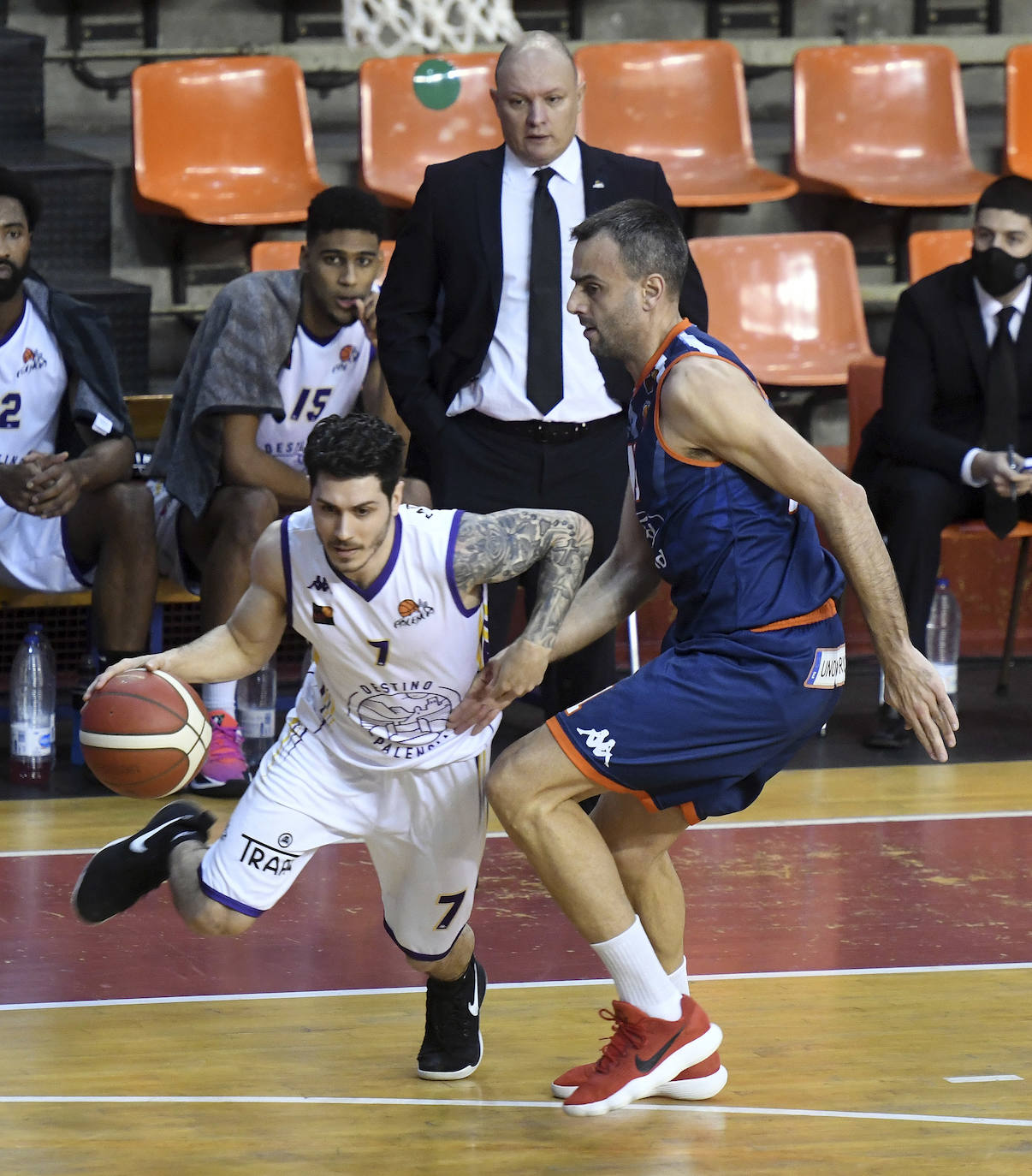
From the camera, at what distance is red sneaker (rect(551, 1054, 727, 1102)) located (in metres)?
3.40

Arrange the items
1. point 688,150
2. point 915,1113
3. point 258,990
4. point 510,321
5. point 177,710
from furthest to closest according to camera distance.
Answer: point 688,150 → point 510,321 → point 258,990 → point 177,710 → point 915,1113

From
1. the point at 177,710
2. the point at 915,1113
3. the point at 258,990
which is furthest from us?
the point at 258,990

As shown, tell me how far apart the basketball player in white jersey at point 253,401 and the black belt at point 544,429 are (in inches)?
34.8

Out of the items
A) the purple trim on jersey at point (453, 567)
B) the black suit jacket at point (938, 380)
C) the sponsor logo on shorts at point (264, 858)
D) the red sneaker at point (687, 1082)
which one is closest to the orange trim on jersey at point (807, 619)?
the purple trim on jersey at point (453, 567)

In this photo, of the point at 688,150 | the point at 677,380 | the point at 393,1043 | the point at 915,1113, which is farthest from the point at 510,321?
the point at 688,150

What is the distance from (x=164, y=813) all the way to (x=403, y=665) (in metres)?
0.68

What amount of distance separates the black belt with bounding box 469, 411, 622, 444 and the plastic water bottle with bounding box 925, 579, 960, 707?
2.27 metres

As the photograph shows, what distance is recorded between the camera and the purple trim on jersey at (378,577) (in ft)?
11.3

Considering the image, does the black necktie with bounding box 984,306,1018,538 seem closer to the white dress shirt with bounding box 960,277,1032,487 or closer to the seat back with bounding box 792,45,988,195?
the white dress shirt with bounding box 960,277,1032,487

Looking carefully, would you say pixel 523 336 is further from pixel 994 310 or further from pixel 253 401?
pixel 994 310

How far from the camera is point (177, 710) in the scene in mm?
3578

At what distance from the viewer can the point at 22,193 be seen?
5.83 m

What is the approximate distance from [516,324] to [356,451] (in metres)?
1.87

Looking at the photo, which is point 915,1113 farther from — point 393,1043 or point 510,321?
point 510,321
